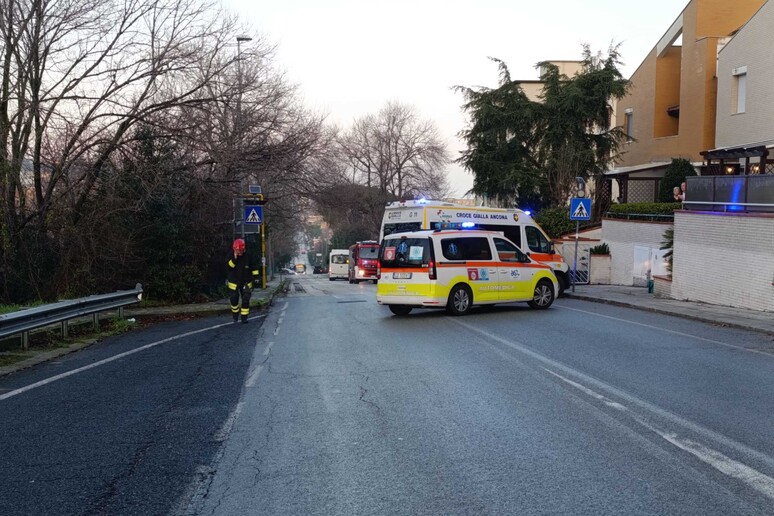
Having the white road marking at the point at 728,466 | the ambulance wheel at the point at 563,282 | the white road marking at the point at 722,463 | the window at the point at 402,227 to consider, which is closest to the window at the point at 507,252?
the ambulance wheel at the point at 563,282

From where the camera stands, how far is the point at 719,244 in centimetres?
1864

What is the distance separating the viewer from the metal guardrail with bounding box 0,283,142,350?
444 inches

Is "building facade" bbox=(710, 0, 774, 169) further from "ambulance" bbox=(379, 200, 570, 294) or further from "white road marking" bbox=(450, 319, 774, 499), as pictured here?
"white road marking" bbox=(450, 319, 774, 499)

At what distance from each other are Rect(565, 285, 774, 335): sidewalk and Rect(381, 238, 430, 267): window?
6.09 meters

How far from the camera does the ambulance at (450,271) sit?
16406 millimetres

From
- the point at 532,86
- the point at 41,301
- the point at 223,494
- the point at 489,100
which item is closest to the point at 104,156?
the point at 41,301

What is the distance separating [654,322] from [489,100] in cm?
2941

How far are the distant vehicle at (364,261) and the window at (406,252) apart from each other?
2479 centimetres

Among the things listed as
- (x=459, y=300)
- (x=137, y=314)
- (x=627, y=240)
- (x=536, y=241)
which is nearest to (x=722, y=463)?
(x=459, y=300)

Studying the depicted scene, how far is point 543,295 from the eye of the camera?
18266mm

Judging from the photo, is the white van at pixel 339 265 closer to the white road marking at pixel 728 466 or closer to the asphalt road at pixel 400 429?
the asphalt road at pixel 400 429

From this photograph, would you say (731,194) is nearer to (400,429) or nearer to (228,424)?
(400,429)

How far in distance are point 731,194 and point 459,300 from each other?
770 cm

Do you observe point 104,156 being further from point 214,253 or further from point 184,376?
point 184,376
